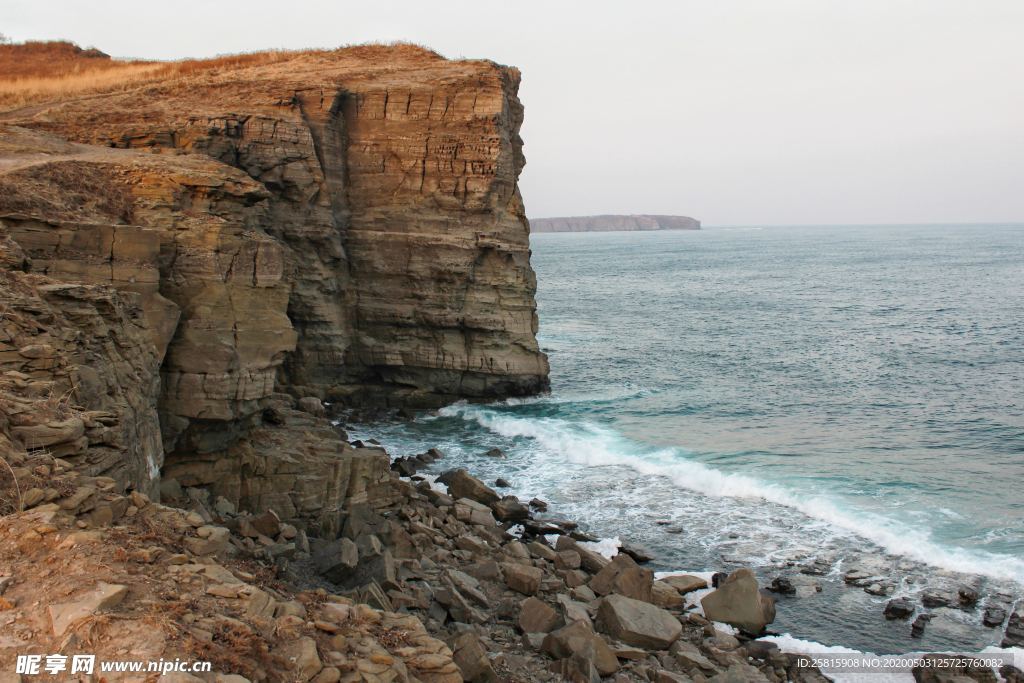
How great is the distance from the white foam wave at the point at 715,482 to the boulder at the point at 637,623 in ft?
28.7

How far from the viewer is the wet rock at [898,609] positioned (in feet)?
62.6

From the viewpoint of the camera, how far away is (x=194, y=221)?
20.4 m

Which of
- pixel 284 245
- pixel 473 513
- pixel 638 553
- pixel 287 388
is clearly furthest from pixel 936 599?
pixel 284 245

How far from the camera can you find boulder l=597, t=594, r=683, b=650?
1677 cm

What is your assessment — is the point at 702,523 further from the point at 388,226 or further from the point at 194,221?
the point at 388,226

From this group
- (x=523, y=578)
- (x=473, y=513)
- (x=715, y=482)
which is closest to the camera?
(x=523, y=578)

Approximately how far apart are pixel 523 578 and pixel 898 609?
8.79 m

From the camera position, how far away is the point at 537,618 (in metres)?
16.7

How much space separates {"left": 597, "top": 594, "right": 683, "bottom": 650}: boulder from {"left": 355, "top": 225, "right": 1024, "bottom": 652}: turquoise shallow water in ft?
10.9

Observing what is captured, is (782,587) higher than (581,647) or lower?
lower

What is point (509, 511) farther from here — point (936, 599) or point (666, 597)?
point (936, 599)

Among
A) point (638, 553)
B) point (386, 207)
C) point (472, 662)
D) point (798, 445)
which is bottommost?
point (638, 553)

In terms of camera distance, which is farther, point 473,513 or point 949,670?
point 473,513

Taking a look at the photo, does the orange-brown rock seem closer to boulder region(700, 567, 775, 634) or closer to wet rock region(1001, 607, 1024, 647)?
boulder region(700, 567, 775, 634)
